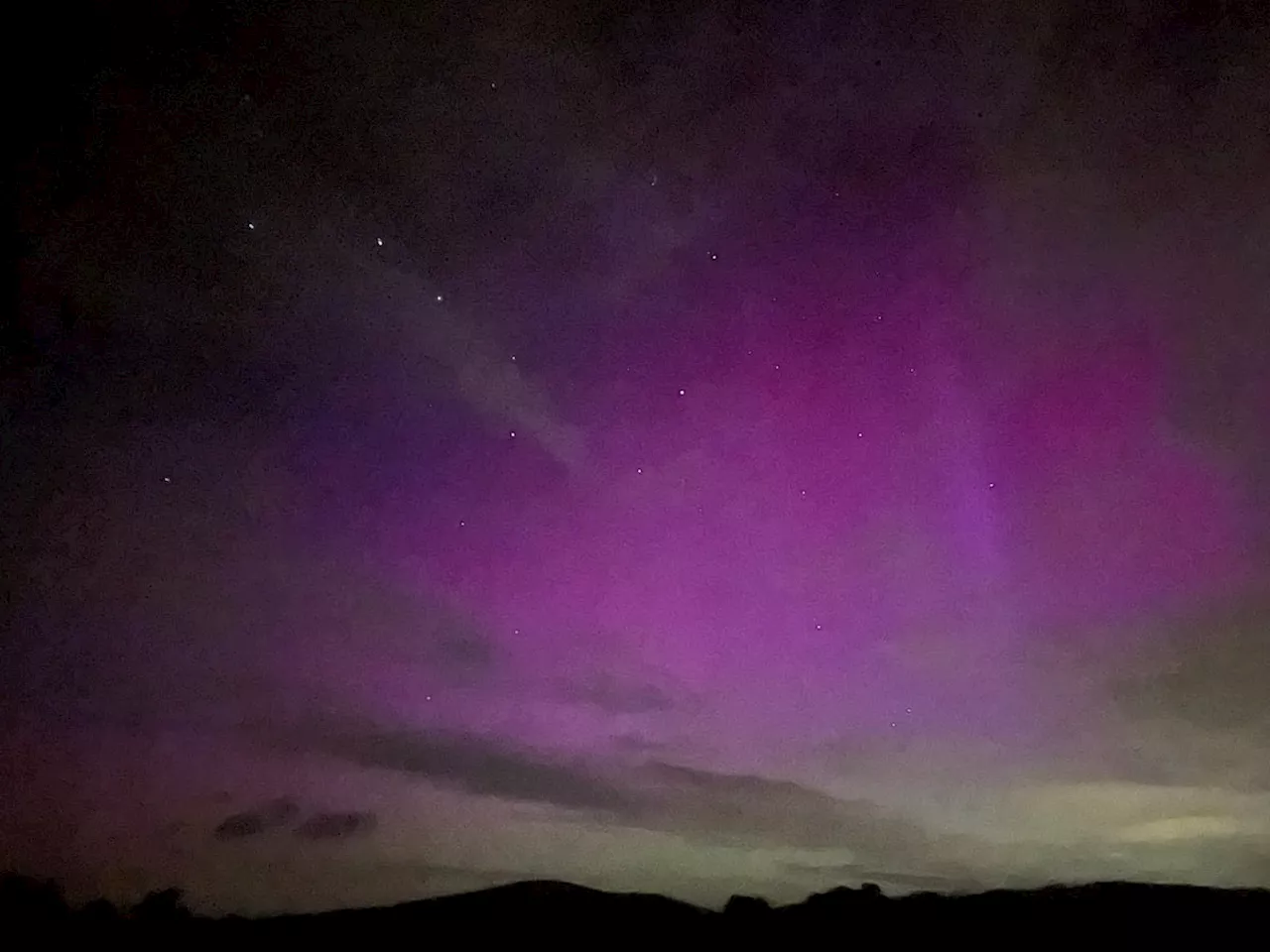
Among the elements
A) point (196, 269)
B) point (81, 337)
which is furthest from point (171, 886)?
point (196, 269)

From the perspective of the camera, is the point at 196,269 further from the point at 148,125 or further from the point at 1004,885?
the point at 1004,885

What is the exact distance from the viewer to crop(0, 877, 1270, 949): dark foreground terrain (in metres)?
4.52

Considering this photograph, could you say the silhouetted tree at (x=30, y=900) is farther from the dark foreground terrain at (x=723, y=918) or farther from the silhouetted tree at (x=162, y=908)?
the silhouetted tree at (x=162, y=908)

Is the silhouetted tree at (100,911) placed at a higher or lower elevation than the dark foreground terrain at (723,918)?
lower

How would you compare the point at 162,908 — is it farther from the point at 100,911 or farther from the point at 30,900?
the point at 30,900

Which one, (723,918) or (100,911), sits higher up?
(723,918)

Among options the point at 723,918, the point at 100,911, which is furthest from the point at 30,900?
the point at 723,918

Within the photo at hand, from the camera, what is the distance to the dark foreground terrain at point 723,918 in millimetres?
4520

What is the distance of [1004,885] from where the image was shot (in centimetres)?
467

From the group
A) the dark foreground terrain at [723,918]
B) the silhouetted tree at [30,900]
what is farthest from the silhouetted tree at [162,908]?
the silhouetted tree at [30,900]

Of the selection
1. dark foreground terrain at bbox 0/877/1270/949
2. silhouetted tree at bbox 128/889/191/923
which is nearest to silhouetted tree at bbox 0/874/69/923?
dark foreground terrain at bbox 0/877/1270/949

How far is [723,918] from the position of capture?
5250 mm

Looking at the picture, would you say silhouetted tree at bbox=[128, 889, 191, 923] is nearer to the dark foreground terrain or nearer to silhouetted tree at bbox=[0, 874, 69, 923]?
the dark foreground terrain

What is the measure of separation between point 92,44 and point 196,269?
30.8 inches
